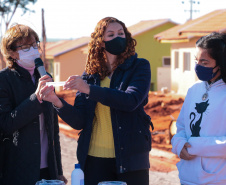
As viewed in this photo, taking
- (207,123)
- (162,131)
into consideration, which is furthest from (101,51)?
(162,131)

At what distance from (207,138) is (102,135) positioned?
811 millimetres

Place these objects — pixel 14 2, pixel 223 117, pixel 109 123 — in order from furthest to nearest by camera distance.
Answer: pixel 14 2, pixel 109 123, pixel 223 117

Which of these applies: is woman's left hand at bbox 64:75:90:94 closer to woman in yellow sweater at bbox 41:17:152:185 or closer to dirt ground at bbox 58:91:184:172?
woman in yellow sweater at bbox 41:17:152:185

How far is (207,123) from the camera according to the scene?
352 centimetres

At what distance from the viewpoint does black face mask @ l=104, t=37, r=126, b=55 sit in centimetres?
382

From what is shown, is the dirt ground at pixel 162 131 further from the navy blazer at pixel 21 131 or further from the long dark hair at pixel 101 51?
the navy blazer at pixel 21 131

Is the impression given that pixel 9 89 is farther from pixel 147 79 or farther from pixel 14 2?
pixel 14 2

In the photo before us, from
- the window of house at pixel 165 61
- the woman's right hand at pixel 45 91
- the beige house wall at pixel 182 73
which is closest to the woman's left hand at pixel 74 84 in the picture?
the woman's right hand at pixel 45 91

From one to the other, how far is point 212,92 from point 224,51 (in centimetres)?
32

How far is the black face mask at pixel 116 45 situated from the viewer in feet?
12.5

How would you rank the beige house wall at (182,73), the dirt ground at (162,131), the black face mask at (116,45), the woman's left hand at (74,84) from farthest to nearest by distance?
the beige house wall at (182,73)
the dirt ground at (162,131)
the black face mask at (116,45)
the woman's left hand at (74,84)

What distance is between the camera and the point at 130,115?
147 inches

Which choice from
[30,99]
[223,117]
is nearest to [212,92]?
[223,117]

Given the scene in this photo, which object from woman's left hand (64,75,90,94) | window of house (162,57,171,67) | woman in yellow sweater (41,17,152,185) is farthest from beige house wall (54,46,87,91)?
woman's left hand (64,75,90,94)
